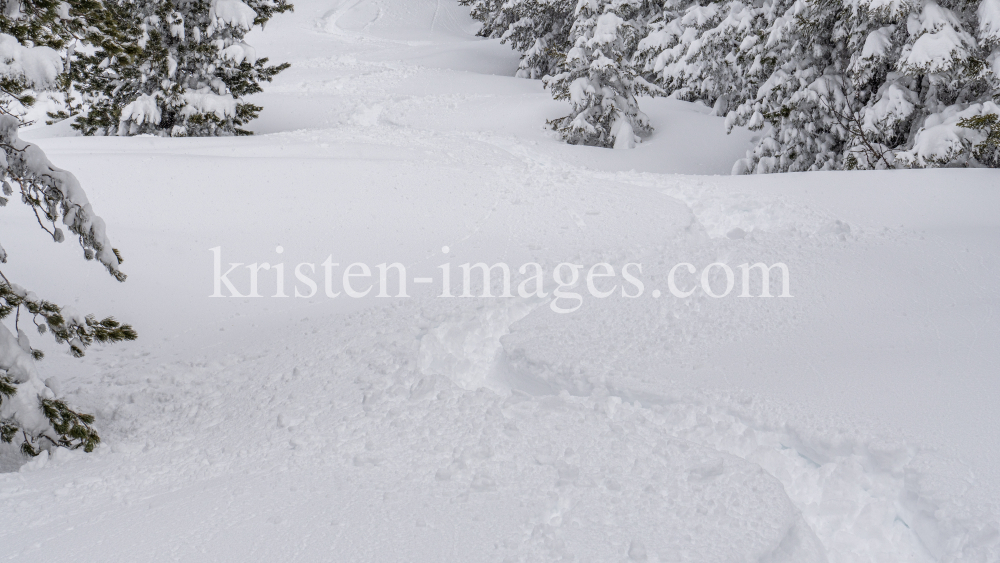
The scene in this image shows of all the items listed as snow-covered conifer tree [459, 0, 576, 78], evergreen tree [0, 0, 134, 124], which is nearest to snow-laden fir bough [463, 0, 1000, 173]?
snow-covered conifer tree [459, 0, 576, 78]

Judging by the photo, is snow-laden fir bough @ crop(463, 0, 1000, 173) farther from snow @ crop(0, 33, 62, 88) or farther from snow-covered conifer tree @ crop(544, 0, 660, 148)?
snow @ crop(0, 33, 62, 88)

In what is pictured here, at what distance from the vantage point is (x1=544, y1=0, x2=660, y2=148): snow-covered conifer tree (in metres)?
13.8

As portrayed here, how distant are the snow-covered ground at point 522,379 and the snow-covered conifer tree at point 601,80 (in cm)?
402

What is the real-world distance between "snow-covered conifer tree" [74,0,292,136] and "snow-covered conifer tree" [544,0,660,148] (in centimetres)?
627

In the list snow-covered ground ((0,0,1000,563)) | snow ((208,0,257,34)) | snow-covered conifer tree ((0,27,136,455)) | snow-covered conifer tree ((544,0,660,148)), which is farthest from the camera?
snow-covered conifer tree ((544,0,660,148))

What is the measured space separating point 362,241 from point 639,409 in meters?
5.00

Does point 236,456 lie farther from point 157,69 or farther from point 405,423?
point 157,69

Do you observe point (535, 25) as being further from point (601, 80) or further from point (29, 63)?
point (29, 63)

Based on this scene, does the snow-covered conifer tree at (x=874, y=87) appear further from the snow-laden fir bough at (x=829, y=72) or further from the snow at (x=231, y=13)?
the snow at (x=231, y=13)

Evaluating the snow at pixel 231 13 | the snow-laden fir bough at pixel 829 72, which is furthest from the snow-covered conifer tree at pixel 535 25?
the snow at pixel 231 13

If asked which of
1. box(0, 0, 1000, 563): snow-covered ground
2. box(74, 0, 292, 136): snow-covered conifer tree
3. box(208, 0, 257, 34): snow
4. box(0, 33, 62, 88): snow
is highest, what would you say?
box(0, 33, 62, 88): snow

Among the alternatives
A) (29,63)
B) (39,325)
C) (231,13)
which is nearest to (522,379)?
(39,325)

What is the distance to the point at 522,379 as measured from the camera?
5605 millimetres

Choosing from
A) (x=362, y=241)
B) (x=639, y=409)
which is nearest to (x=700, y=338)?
(x=639, y=409)
